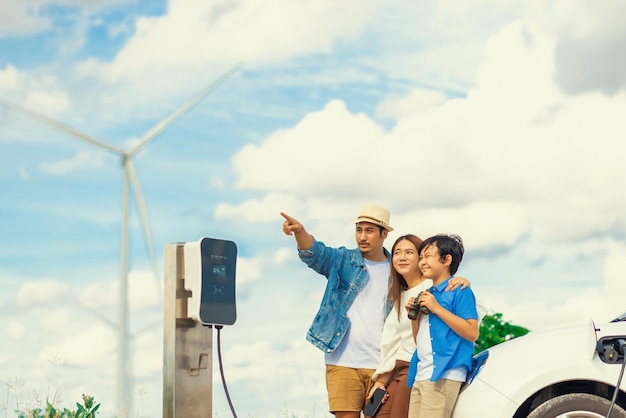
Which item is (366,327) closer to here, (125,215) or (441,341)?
(441,341)

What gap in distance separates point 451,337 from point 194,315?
2195 mm

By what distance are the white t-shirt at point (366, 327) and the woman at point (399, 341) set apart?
18 centimetres

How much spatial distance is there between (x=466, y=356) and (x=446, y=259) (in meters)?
0.60

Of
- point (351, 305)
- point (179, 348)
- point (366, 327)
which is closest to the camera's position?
point (366, 327)

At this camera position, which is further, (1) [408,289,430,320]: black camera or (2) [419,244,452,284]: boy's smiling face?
(2) [419,244,452,284]: boy's smiling face

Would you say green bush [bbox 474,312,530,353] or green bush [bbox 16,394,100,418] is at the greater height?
green bush [bbox 474,312,530,353]

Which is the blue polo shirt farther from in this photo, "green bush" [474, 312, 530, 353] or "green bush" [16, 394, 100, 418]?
"green bush" [474, 312, 530, 353]

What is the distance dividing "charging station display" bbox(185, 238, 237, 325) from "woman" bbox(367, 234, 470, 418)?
146 cm

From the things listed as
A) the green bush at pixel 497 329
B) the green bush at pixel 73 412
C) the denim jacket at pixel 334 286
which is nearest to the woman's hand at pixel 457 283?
the denim jacket at pixel 334 286

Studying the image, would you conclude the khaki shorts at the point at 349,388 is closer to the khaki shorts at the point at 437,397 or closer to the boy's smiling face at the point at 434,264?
the khaki shorts at the point at 437,397

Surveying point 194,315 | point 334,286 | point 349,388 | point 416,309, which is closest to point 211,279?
point 194,315

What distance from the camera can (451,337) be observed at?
6.03m

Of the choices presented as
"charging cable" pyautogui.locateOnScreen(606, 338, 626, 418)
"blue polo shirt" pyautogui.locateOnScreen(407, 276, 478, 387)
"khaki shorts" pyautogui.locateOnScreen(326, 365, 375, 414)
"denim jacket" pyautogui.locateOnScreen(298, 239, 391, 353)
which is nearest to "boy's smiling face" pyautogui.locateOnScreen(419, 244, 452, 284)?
"blue polo shirt" pyautogui.locateOnScreen(407, 276, 478, 387)

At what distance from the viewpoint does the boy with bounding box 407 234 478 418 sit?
19.6 feet
